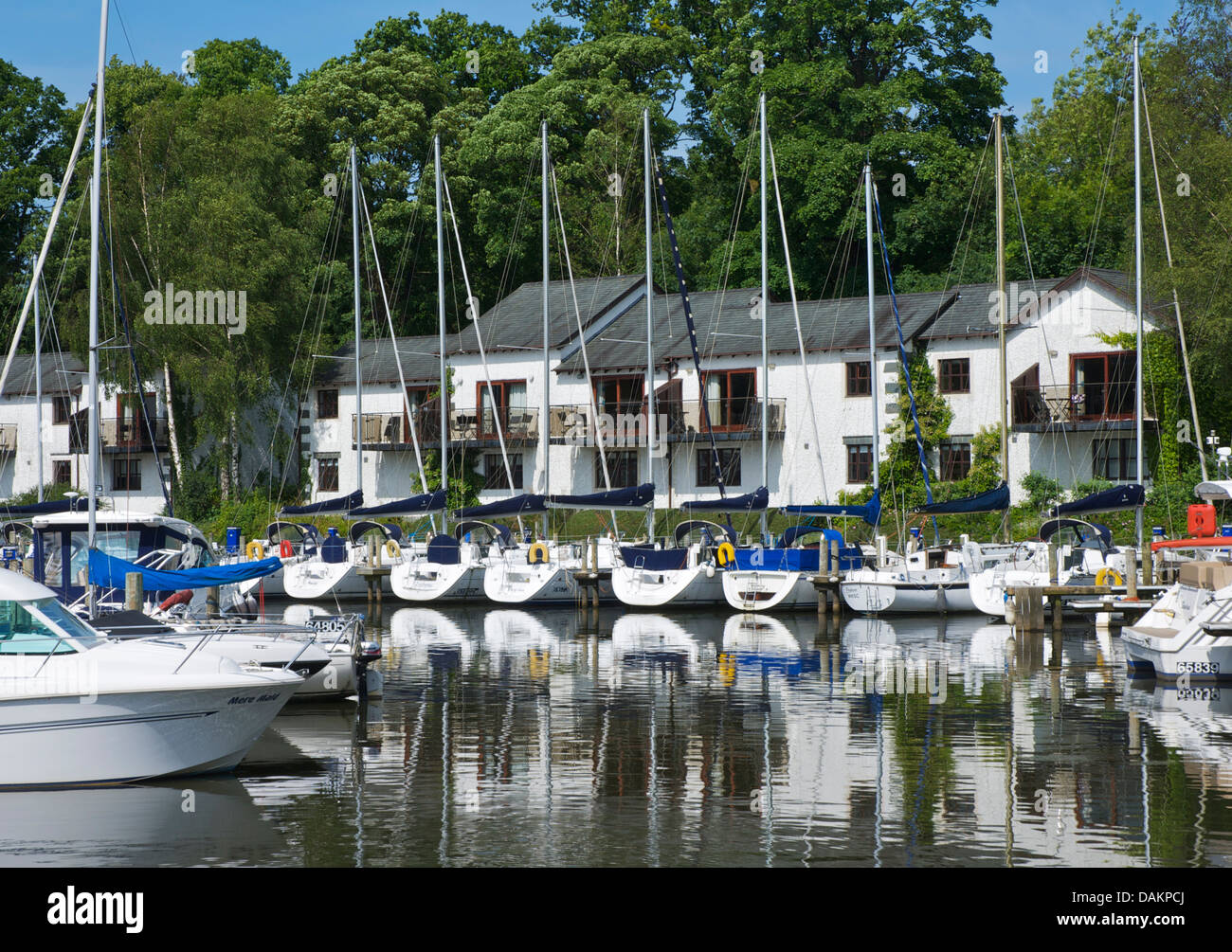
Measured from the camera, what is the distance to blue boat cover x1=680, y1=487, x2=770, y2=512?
44.4m

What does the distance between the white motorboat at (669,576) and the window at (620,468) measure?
16.7 meters

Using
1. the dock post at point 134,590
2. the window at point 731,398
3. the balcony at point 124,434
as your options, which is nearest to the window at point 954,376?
the window at point 731,398

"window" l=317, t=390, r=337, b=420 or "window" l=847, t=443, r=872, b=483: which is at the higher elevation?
"window" l=317, t=390, r=337, b=420

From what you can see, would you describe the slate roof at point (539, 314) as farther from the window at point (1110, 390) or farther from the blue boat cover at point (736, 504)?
the window at point (1110, 390)

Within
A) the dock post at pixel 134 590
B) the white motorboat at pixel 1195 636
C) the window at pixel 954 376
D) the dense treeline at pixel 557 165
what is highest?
the dense treeline at pixel 557 165

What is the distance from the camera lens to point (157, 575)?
25.8 meters

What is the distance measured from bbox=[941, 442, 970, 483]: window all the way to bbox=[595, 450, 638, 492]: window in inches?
491

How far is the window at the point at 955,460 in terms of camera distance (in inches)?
2179

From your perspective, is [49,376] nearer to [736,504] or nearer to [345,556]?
[345,556]

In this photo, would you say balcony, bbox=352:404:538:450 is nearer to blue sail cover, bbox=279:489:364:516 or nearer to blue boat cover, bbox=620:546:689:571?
blue sail cover, bbox=279:489:364:516

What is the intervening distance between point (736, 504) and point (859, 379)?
13576 millimetres

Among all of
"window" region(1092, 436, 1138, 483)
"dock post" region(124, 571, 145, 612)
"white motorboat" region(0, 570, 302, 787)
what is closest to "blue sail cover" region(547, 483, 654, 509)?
"window" region(1092, 436, 1138, 483)

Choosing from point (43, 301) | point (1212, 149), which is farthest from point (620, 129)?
point (1212, 149)

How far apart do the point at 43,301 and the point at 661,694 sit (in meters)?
50.1
